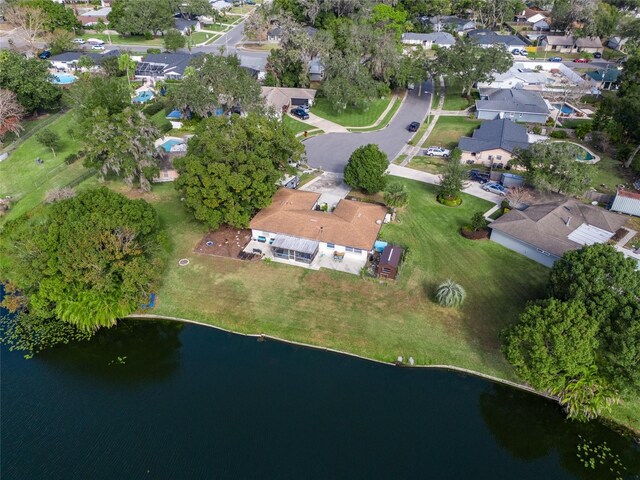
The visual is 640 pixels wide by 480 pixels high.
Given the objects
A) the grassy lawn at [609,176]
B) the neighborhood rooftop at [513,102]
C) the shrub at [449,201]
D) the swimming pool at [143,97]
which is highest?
→ the neighborhood rooftop at [513,102]

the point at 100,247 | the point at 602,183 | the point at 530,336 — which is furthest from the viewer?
the point at 602,183

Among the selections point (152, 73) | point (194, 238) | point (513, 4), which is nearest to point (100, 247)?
point (194, 238)

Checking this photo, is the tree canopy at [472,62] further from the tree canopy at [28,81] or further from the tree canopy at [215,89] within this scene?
the tree canopy at [28,81]

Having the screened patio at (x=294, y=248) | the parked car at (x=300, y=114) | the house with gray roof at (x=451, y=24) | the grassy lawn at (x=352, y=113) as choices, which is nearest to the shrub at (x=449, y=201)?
the screened patio at (x=294, y=248)

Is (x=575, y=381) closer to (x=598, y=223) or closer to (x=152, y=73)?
(x=598, y=223)

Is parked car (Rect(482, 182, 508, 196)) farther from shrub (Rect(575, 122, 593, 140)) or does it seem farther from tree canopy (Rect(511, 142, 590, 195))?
shrub (Rect(575, 122, 593, 140))

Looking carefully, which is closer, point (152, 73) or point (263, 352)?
point (263, 352)

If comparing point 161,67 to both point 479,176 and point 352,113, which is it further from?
point 479,176
